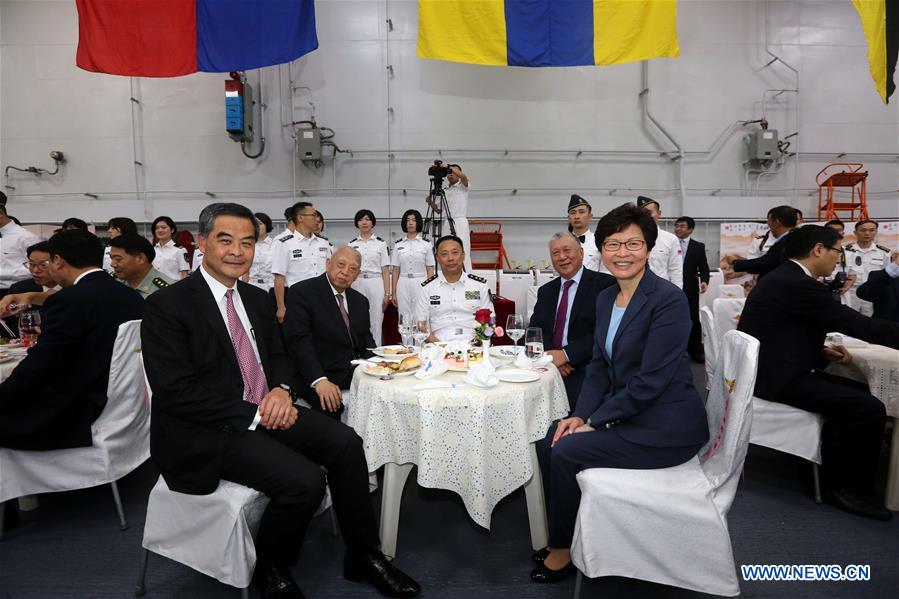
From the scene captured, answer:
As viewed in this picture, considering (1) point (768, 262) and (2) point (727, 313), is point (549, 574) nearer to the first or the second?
(2) point (727, 313)

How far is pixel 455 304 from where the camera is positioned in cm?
331

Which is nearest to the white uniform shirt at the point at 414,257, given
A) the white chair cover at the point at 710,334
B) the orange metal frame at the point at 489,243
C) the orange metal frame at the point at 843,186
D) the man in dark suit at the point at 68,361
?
the orange metal frame at the point at 489,243

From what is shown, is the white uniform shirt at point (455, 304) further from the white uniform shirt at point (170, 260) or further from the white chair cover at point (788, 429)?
the white uniform shirt at point (170, 260)

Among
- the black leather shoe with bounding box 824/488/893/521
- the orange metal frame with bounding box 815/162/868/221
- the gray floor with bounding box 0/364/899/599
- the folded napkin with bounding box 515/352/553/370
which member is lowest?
the gray floor with bounding box 0/364/899/599

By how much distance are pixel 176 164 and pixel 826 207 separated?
11.0m

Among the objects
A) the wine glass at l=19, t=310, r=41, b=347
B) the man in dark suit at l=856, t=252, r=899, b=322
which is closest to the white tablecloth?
the wine glass at l=19, t=310, r=41, b=347

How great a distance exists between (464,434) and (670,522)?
78 cm

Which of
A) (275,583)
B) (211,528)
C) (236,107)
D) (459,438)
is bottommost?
(275,583)

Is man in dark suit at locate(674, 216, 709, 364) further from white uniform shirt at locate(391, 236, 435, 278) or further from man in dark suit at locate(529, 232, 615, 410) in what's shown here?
man in dark suit at locate(529, 232, 615, 410)

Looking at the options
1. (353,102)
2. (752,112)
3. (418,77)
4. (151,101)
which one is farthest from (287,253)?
(752,112)

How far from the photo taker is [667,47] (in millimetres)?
5617

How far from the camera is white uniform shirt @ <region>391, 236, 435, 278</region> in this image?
5797 millimetres

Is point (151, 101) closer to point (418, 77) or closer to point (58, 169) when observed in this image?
point (58, 169)

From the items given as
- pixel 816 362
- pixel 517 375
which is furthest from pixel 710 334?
pixel 517 375
